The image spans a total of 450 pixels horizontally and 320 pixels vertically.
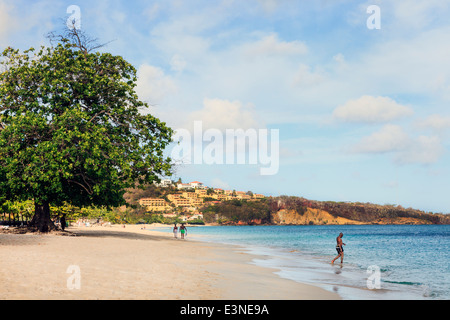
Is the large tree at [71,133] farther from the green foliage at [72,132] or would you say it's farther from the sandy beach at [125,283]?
the sandy beach at [125,283]

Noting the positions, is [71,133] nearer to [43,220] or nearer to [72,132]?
[72,132]

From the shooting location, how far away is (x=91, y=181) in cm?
3334

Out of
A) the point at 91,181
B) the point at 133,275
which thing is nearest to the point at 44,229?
the point at 91,181

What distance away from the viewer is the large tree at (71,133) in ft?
98.0

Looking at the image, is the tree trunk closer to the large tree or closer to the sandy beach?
the large tree

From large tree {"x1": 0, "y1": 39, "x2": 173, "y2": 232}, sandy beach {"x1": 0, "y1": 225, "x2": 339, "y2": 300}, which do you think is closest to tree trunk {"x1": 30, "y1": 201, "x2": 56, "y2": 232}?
large tree {"x1": 0, "y1": 39, "x2": 173, "y2": 232}

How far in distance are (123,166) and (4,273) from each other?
63.2 feet

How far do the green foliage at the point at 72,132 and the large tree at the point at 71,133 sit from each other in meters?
0.07

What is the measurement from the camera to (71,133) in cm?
2978

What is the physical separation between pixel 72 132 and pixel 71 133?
0.11m

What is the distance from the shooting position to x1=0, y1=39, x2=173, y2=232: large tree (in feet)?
98.0

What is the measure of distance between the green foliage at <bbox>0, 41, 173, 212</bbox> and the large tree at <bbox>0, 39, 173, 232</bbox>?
2.8 inches

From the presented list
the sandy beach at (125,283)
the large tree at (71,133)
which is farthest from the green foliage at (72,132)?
the sandy beach at (125,283)
